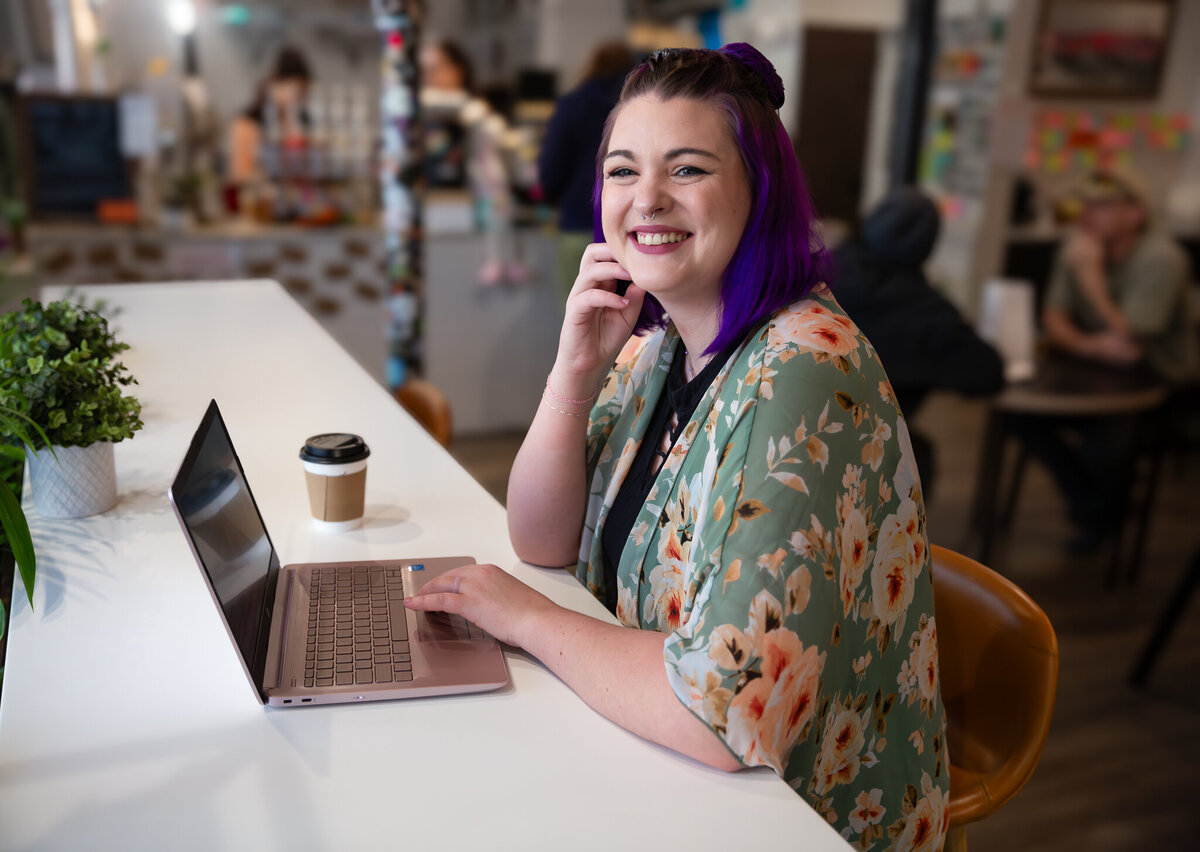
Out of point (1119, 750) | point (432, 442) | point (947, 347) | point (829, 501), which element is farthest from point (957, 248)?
point (829, 501)

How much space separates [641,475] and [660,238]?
32 cm

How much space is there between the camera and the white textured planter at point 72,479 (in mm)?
1283

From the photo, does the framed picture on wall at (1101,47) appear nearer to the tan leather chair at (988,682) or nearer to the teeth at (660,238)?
the tan leather chair at (988,682)

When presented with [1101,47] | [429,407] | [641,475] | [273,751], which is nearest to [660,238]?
[641,475]

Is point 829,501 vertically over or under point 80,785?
over

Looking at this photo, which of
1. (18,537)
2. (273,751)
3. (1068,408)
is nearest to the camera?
(273,751)

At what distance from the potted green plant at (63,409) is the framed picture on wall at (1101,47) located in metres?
5.59

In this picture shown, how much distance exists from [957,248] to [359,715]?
565 cm

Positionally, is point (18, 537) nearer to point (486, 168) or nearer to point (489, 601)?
point (489, 601)

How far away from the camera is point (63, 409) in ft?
4.19

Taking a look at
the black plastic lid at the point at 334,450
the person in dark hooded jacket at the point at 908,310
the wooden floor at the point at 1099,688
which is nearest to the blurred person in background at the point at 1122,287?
the wooden floor at the point at 1099,688

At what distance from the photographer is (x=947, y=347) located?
103 inches

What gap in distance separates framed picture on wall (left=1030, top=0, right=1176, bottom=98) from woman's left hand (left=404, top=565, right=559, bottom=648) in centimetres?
555

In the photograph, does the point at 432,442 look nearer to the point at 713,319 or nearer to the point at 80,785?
the point at 713,319
